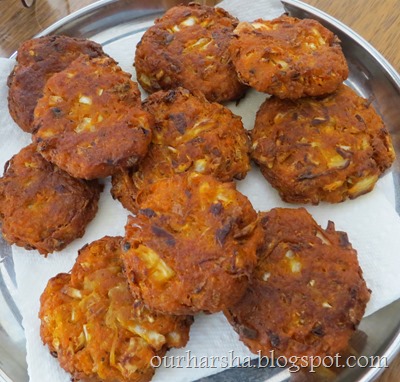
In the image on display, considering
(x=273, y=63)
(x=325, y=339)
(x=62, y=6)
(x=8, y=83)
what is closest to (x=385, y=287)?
(x=325, y=339)

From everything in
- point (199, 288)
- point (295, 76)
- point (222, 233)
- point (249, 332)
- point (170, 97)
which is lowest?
point (249, 332)

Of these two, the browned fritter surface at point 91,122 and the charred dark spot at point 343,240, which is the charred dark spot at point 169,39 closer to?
the browned fritter surface at point 91,122

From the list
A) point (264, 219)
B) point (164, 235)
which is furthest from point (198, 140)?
point (164, 235)

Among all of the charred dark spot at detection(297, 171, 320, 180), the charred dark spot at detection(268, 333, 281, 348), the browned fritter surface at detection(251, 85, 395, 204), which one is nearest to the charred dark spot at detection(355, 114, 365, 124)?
the browned fritter surface at detection(251, 85, 395, 204)

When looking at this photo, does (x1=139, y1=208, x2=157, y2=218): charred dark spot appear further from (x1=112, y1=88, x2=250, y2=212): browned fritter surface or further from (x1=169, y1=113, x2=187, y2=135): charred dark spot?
(x1=169, y1=113, x2=187, y2=135): charred dark spot

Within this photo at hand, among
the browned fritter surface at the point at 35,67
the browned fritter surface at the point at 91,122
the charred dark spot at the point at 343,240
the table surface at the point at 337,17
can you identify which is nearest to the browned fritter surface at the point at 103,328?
the browned fritter surface at the point at 91,122

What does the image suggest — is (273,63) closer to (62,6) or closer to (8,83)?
(8,83)

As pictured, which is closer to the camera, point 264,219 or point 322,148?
point 264,219

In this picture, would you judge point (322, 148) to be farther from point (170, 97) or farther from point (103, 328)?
point (103, 328)
